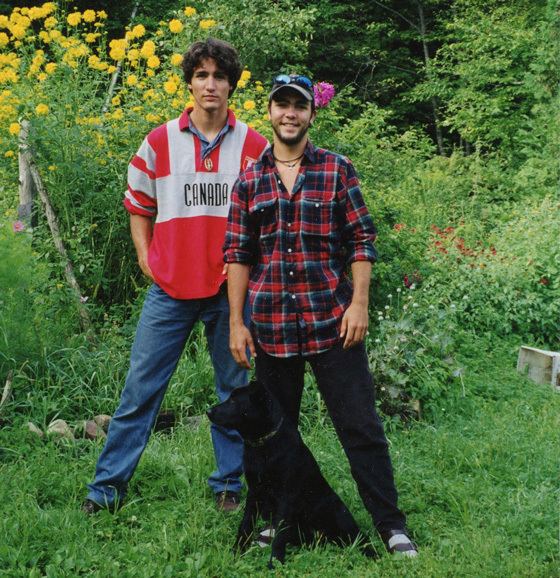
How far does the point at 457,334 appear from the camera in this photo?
20.7ft

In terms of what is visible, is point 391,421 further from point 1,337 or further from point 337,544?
point 1,337

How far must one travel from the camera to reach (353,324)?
2967mm

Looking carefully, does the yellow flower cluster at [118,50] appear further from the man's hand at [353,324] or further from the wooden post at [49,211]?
the man's hand at [353,324]

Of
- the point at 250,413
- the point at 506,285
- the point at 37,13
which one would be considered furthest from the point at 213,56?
the point at 506,285

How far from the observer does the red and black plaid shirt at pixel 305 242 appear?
300cm

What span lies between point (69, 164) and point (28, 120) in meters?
0.43

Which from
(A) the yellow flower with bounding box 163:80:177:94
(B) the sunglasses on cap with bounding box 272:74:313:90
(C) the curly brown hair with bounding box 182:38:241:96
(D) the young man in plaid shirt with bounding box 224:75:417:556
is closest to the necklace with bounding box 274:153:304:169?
(D) the young man in plaid shirt with bounding box 224:75:417:556

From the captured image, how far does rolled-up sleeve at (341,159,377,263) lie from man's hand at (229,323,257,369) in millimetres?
529

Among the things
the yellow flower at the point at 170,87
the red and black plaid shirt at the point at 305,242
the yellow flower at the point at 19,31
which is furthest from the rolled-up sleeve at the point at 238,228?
the yellow flower at the point at 19,31

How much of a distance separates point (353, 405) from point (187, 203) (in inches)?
44.8

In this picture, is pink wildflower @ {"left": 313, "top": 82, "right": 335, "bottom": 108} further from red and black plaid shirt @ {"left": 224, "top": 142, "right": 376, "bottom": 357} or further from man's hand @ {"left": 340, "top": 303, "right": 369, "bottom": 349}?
man's hand @ {"left": 340, "top": 303, "right": 369, "bottom": 349}

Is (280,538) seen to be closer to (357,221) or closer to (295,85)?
(357,221)

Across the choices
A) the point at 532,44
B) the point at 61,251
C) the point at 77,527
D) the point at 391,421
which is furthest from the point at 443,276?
the point at 532,44

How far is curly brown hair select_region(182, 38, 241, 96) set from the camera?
3289 mm
